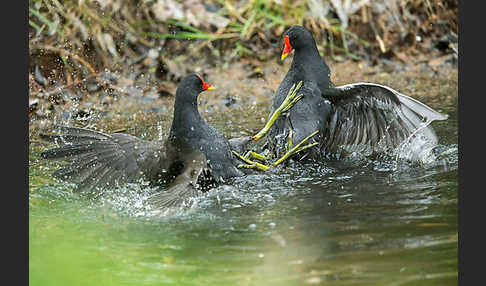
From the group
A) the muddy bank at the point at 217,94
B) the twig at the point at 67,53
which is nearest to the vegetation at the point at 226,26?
the twig at the point at 67,53

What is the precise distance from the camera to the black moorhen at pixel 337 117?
467 cm

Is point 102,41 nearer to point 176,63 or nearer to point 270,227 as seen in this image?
point 176,63

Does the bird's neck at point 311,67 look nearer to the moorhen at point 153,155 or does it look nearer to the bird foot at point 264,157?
the bird foot at point 264,157

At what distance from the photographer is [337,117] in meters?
4.98

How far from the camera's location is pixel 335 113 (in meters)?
4.96

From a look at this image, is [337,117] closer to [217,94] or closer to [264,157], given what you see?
[264,157]

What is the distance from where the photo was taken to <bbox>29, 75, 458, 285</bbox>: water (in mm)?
2875

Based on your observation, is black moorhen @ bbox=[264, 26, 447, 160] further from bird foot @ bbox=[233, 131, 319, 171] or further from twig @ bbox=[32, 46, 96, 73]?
twig @ bbox=[32, 46, 96, 73]

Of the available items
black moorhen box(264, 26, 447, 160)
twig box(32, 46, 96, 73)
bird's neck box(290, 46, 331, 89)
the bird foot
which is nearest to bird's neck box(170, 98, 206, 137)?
the bird foot

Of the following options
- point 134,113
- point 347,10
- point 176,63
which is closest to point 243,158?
point 134,113

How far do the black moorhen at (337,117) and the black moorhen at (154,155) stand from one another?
718 millimetres

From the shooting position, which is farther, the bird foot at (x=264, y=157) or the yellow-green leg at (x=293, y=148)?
the yellow-green leg at (x=293, y=148)

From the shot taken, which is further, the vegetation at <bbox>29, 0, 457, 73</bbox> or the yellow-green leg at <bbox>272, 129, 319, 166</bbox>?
the vegetation at <bbox>29, 0, 457, 73</bbox>

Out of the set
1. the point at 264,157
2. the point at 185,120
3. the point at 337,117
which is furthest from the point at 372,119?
the point at 185,120
